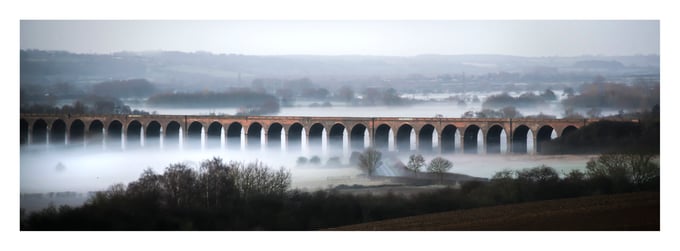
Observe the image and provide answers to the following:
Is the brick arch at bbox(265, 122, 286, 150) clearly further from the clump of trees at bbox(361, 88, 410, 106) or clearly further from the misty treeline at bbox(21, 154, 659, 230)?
the misty treeline at bbox(21, 154, 659, 230)

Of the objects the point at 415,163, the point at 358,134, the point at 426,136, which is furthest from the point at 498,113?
the point at 358,134

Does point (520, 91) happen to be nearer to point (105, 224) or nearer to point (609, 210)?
point (609, 210)

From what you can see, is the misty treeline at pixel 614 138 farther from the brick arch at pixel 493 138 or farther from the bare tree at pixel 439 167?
the bare tree at pixel 439 167

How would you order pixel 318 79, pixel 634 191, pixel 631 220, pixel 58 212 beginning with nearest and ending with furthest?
pixel 631 220
pixel 58 212
pixel 634 191
pixel 318 79

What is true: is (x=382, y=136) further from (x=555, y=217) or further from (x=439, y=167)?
(x=555, y=217)

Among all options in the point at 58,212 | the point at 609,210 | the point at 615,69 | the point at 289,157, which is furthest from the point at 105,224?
the point at 615,69
